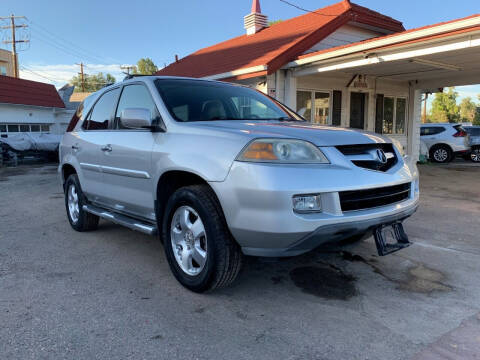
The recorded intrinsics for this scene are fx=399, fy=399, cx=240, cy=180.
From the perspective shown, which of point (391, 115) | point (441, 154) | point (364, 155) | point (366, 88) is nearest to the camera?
point (364, 155)

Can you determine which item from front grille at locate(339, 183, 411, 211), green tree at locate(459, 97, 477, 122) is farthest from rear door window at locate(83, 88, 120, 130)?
green tree at locate(459, 97, 477, 122)

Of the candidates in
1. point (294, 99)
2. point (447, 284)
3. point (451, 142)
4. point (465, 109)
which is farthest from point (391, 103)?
point (465, 109)

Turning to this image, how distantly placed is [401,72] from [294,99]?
3.48 m

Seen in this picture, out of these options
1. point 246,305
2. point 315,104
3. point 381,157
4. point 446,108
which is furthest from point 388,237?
point 446,108

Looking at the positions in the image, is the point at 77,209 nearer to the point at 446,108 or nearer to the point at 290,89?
the point at 290,89

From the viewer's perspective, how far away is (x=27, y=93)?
2169 cm

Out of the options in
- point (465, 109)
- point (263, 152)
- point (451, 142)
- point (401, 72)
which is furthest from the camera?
point (465, 109)

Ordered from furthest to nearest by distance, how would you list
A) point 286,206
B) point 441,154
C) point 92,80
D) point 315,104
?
point 92,80 < point 441,154 < point 315,104 < point 286,206

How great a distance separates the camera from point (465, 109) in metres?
71.2

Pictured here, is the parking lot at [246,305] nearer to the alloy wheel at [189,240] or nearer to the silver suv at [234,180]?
the alloy wheel at [189,240]

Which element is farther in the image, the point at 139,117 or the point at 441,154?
the point at 441,154

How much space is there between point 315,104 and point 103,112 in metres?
8.33

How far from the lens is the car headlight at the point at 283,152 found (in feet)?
8.87

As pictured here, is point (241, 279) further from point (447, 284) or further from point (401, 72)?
point (401, 72)
